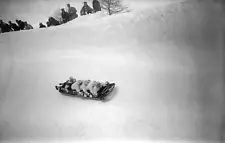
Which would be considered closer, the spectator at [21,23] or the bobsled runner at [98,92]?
the bobsled runner at [98,92]

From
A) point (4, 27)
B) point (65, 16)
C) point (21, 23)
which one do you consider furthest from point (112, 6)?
point (4, 27)

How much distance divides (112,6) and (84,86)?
0.49 meters

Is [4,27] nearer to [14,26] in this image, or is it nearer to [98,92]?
[14,26]

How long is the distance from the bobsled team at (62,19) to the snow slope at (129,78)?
33 mm

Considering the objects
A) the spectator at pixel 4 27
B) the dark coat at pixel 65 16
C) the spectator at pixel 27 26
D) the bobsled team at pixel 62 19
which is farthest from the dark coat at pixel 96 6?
the spectator at pixel 4 27

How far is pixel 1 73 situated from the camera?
4.68 feet

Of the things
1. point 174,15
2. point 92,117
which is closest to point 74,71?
point 92,117

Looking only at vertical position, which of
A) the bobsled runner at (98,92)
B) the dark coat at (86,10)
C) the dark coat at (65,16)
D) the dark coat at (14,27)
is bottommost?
the bobsled runner at (98,92)

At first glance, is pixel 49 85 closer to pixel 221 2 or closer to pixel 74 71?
pixel 74 71

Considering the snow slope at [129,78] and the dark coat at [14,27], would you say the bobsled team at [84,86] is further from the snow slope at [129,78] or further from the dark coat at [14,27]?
the dark coat at [14,27]

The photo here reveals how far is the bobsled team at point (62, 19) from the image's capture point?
4.58 ft

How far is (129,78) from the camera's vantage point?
1351 mm

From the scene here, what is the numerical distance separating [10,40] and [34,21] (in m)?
0.19

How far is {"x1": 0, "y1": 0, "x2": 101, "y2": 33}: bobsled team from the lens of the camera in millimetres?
1395
